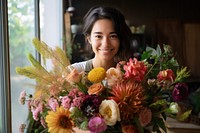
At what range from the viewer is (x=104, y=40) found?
81cm

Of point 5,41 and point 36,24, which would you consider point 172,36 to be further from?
point 5,41

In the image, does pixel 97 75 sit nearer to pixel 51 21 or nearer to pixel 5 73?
pixel 5 73

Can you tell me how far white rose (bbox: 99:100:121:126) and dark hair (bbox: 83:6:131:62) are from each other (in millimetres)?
294

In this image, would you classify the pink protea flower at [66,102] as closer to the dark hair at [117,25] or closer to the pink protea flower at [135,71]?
the pink protea flower at [135,71]

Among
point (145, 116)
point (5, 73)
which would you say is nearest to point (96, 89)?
point (145, 116)

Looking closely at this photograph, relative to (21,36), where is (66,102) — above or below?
below

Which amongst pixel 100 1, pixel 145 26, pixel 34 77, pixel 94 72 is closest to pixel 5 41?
pixel 34 77

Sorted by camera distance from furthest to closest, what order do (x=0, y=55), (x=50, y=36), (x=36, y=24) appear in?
(x=50, y=36), (x=36, y=24), (x=0, y=55)

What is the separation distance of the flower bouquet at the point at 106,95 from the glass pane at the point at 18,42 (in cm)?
70

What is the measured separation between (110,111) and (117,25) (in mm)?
340

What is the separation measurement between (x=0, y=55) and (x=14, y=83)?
291 mm

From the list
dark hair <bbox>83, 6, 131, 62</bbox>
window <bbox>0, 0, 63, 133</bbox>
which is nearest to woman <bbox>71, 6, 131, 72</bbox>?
dark hair <bbox>83, 6, 131, 62</bbox>

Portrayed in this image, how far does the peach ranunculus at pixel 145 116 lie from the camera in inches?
23.9

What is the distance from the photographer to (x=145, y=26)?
3158mm
